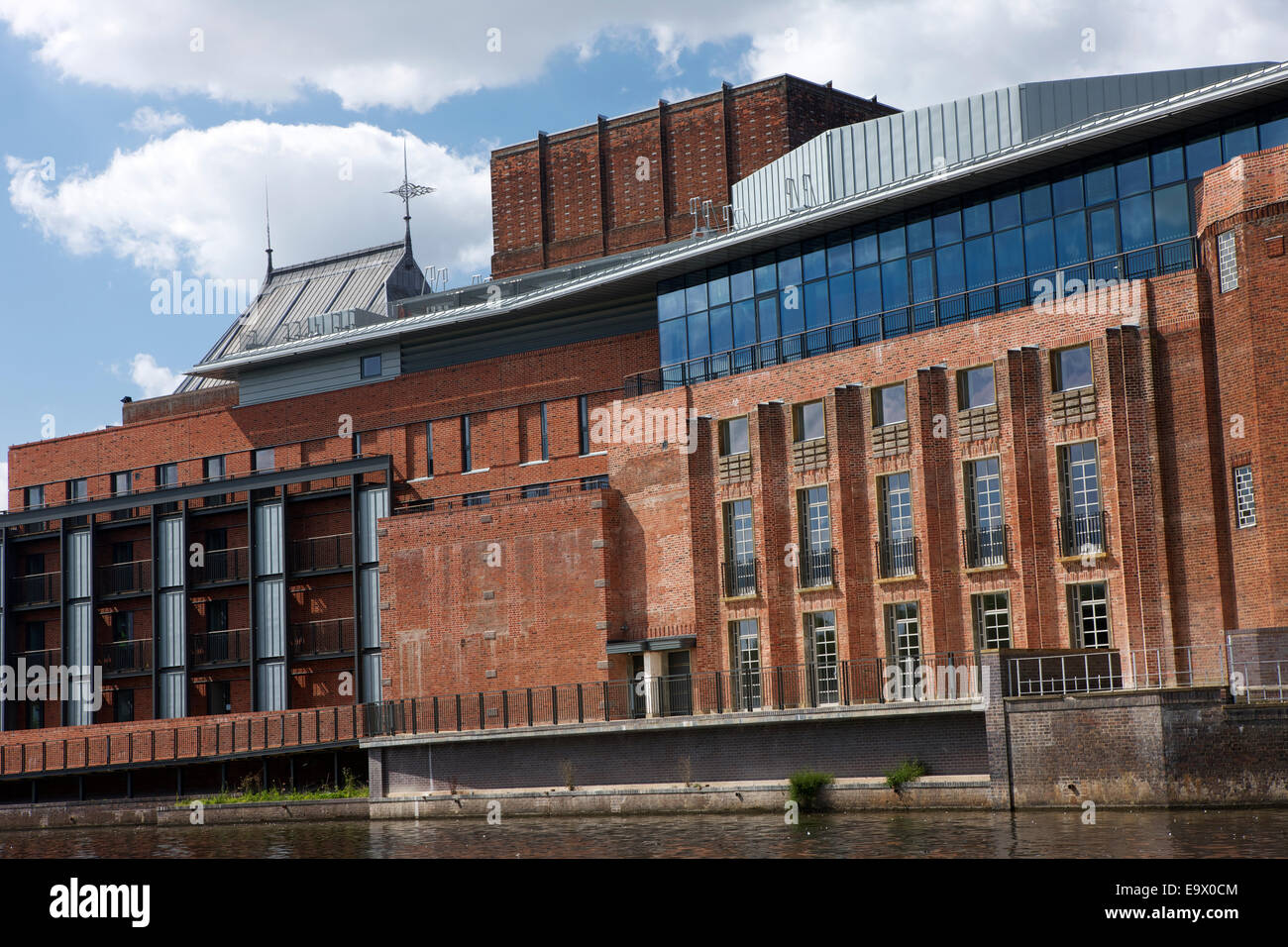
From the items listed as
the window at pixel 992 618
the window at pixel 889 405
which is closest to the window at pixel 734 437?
the window at pixel 889 405

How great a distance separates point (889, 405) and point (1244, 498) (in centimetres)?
953


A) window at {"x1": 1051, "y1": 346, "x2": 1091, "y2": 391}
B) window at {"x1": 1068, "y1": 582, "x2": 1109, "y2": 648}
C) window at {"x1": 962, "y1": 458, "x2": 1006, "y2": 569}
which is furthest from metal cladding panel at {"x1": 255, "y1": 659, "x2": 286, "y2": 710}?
window at {"x1": 1051, "y1": 346, "x2": 1091, "y2": 391}

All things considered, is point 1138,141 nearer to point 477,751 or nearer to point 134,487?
point 477,751

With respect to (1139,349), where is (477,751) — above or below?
below

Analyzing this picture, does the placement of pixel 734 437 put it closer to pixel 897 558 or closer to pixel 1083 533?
pixel 897 558

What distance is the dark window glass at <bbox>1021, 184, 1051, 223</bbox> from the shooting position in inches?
1508

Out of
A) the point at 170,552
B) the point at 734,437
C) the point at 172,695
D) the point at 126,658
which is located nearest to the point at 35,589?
Answer: the point at 126,658

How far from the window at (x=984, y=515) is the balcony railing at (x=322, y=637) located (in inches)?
934

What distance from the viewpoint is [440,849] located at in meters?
30.9

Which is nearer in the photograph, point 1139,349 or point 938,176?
point 1139,349

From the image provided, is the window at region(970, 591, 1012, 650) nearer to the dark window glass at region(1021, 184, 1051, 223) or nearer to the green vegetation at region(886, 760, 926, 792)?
the green vegetation at region(886, 760, 926, 792)

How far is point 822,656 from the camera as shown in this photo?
131 feet

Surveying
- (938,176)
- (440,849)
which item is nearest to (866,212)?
(938,176)

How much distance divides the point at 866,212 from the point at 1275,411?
43.5 feet
